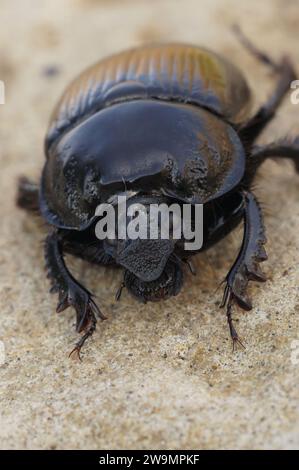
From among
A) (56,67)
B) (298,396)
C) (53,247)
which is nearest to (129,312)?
(53,247)

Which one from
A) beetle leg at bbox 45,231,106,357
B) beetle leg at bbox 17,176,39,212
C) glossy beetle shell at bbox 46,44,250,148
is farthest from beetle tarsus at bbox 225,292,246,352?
beetle leg at bbox 17,176,39,212

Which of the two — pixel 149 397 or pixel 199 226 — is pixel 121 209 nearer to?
pixel 199 226

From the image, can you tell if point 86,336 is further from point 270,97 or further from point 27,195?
point 270,97

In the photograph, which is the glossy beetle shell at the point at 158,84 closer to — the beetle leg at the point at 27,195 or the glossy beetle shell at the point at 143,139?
the glossy beetle shell at the point at 143,139

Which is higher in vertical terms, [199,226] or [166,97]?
[166,97]

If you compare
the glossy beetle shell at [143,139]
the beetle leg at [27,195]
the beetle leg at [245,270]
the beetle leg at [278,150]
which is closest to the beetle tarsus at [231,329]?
the beetle leg at [245,270]

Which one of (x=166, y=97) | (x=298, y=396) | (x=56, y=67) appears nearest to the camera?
(x=298, y=396)

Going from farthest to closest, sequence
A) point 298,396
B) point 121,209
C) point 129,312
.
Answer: point 129,312 < point 121,209 < point 298,396
